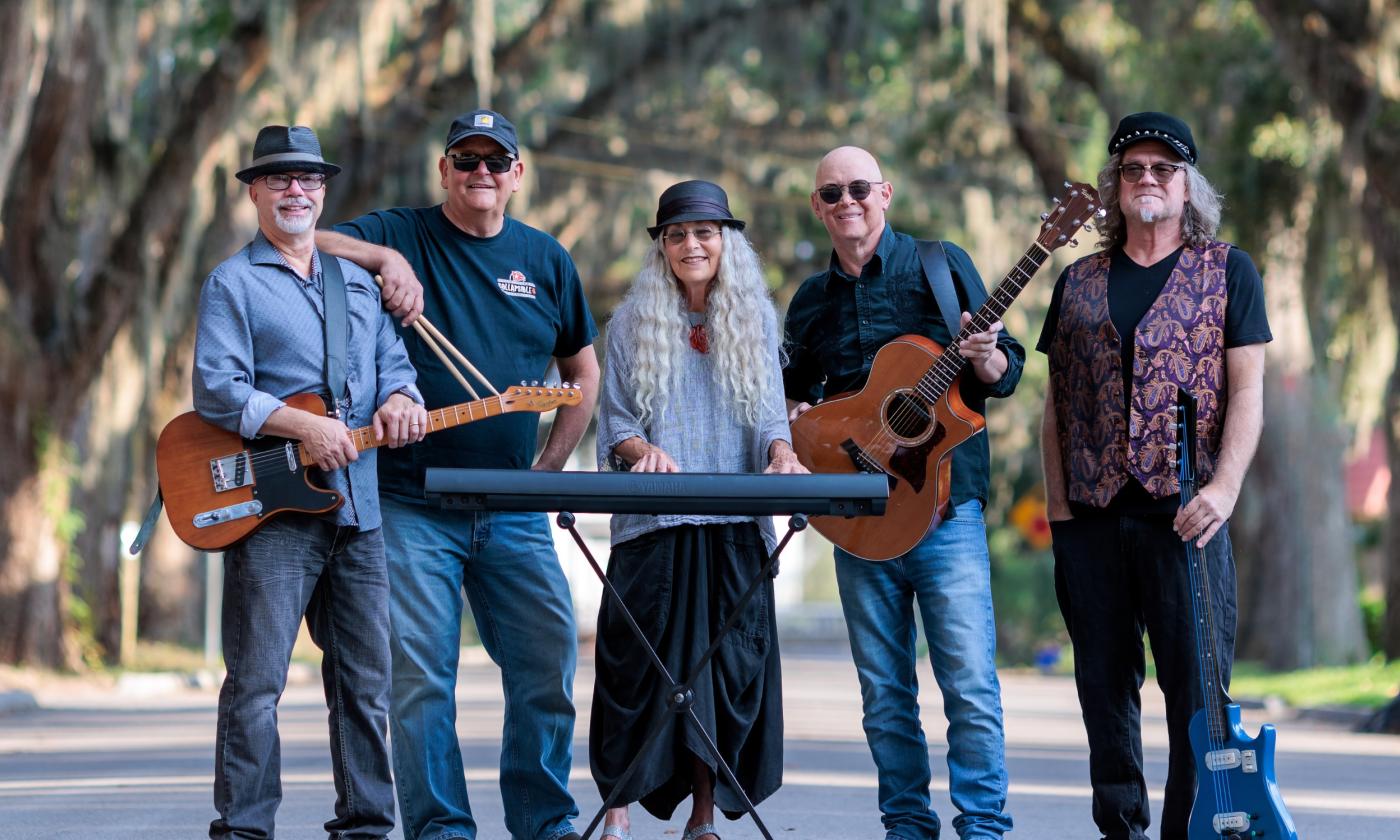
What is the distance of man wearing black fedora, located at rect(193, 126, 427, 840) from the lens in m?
6.16

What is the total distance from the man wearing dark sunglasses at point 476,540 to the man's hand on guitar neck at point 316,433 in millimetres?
522

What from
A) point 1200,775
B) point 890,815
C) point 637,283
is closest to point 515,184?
point 637,283

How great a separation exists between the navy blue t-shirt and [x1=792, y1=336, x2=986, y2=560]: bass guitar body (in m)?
1.01

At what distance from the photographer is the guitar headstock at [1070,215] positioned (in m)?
6.49

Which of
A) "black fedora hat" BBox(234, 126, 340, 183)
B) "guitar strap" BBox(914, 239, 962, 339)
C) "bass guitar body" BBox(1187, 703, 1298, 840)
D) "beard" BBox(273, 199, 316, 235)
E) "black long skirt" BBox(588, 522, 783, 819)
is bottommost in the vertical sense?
"bass guitar body" BBox(1187, 703, 1298, 840)

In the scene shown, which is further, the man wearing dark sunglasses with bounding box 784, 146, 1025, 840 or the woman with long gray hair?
the man wearing dark sunglasses with bounding box 784, 146, 1025, 840

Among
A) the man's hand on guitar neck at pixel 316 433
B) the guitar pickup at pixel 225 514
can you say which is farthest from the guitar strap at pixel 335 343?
the guitar pickup at pixel 225 514

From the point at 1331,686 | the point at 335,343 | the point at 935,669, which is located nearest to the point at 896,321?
the point at 935,669

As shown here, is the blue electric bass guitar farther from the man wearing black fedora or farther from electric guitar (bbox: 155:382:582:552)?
electric guitar (bbox: 155:382:582:552)

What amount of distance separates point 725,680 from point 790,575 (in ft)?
156

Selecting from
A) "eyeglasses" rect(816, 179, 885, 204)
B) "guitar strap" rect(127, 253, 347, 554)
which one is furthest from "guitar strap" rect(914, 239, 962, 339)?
"guitar strap" rect(127, 253, 347, 554)

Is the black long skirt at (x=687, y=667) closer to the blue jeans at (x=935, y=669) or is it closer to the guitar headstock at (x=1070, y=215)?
the blue jeans at (x=935, y=669)

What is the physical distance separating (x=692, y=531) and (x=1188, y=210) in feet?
5.97

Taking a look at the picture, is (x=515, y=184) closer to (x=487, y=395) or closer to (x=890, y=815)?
(x=487, y=395)
